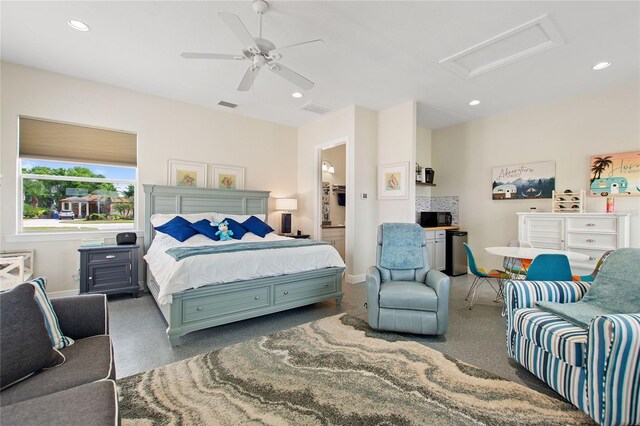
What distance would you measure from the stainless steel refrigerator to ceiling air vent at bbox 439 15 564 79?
289cm

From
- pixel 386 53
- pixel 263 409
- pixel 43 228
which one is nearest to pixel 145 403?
pixel 263 409

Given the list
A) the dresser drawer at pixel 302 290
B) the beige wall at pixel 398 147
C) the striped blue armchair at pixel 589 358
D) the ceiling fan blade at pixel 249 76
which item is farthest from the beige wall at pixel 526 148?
the ceiling fan blade at pixel 249 76

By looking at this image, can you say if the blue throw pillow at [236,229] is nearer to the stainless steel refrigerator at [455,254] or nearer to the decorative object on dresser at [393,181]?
the decorative object on dresser at [393,181]

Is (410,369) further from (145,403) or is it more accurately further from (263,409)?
(145,403)

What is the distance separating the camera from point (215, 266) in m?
2.77

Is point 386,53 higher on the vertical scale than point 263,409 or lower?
higher

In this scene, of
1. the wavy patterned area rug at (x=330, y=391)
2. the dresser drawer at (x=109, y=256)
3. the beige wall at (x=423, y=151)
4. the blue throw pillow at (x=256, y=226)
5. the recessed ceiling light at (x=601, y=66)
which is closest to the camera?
the wavy patterned area rug at (x=330, y=391)

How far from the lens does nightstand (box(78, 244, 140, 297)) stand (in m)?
3.67

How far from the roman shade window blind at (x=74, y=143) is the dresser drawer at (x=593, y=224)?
6.57 m

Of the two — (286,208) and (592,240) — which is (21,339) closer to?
(286,208)

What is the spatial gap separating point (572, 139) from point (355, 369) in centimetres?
487

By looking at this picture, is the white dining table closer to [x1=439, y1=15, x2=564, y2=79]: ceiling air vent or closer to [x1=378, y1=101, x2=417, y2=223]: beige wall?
[x1=378, y1=101, x2=417, y2=223]: beige wall

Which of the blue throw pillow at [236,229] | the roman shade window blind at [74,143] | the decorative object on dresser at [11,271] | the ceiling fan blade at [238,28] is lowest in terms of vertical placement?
the decorative object on dresser at [11,271]

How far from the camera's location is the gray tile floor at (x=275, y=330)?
7.50ft
